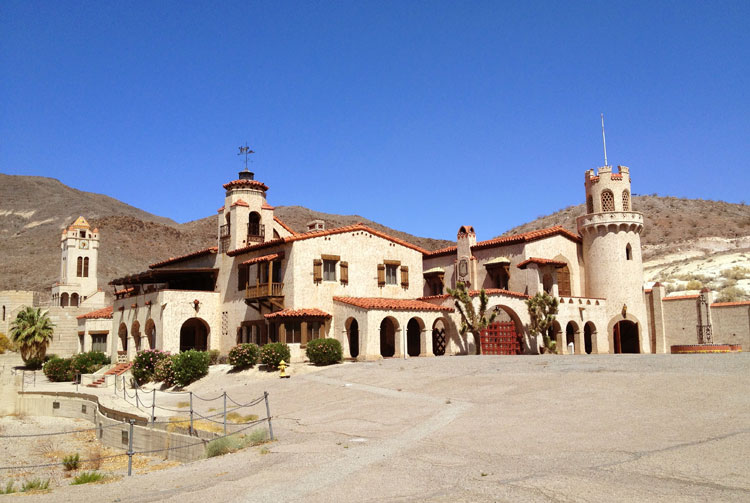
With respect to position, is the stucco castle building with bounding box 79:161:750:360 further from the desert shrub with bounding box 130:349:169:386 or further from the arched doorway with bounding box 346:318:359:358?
the desert shrub with bounding box 130:349:169:386

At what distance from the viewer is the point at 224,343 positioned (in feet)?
137

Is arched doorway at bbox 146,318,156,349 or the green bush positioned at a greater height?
arched doorway at bbox 146,318,156,349

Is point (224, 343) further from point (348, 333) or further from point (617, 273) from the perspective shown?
point (617, 273)

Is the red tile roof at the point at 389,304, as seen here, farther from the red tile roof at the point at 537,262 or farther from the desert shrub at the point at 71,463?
the desert shrub at the point at 71,463

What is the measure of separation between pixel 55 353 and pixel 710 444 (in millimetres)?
58148

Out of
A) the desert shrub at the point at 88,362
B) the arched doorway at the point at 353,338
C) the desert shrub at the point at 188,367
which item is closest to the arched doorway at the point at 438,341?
the arched doorway at the point at 353,338

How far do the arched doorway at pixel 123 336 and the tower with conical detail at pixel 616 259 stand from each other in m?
31.3

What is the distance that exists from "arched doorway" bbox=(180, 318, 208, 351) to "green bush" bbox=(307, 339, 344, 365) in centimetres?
1277

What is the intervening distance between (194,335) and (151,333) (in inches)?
121

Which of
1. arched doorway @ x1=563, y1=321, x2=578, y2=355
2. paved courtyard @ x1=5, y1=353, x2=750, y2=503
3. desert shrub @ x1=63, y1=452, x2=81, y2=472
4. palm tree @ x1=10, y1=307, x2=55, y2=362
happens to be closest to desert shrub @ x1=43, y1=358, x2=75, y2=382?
palm tree @ x1=10, y1=307, x2=55, y2=362

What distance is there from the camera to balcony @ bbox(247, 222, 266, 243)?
43.4 meters

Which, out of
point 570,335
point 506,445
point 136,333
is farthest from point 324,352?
point 506,445

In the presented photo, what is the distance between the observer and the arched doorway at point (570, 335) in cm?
3954

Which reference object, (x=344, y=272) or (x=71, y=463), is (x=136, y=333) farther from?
(x=71, y=463)
